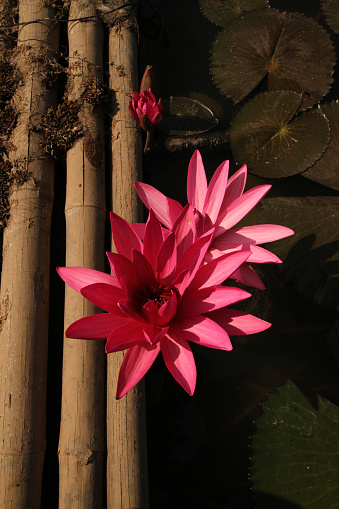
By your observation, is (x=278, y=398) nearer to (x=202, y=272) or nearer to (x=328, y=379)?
(x=328, y=379)

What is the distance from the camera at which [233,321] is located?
137 centimetres

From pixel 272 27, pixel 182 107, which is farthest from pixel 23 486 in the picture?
pixel 272 27

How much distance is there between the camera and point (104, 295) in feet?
4.16

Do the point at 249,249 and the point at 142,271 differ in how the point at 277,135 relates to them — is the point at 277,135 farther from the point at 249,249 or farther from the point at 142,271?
the point at 142,271

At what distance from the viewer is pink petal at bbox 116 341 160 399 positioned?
125 centimetres

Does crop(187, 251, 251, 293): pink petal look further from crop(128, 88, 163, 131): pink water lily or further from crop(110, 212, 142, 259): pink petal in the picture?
crop(128, 88, 163, 131): pink water lily

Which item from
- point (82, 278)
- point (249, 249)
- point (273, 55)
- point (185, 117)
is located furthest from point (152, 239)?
point (273, 55)

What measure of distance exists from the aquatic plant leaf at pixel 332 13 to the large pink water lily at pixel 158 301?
2829 mm

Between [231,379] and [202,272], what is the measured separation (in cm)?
120

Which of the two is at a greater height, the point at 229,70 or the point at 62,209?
the point at 229,70

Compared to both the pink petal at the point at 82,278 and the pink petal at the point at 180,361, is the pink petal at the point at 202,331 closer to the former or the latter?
the pink petal at the point at 180,361

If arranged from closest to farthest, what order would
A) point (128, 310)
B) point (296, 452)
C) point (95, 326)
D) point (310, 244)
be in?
point (128, 310), point (95, 326), point (296, 452), point (310, 244)

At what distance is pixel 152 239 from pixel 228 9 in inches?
114

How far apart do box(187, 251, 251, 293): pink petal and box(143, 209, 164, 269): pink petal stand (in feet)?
0.60
